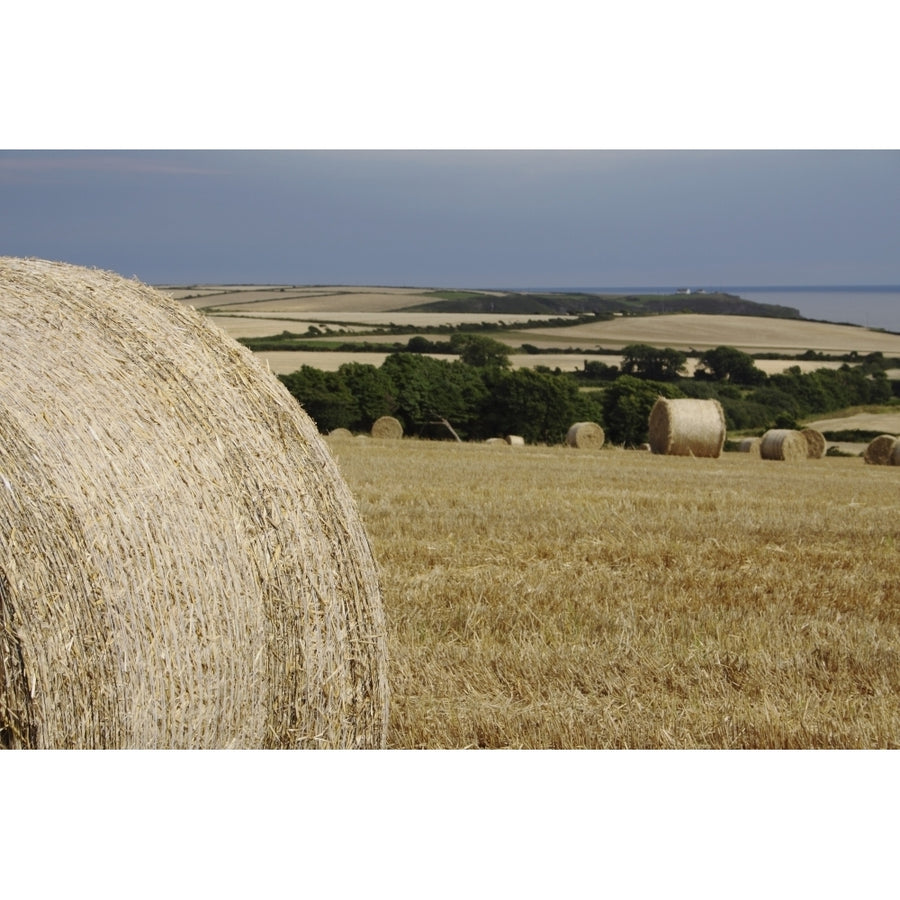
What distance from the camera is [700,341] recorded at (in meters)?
36.5

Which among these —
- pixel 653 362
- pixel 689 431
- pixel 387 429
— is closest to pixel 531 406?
pixel 387 429

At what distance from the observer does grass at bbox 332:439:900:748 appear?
14.7ft

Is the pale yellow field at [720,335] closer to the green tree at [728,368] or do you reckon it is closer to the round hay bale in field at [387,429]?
the green tree at [728,368]

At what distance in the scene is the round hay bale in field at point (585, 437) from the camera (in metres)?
24.1

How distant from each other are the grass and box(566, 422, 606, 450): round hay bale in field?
1224 centimetres

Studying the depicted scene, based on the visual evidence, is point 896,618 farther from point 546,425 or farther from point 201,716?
point 546,425

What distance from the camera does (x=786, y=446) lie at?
22.4 meters

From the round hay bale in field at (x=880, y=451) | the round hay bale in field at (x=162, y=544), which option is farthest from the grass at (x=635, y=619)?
the round hay bale in field at (x=880, y=451)

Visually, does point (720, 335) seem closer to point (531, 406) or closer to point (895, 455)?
point (531, 406)

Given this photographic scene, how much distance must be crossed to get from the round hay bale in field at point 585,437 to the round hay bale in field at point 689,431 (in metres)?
2.70

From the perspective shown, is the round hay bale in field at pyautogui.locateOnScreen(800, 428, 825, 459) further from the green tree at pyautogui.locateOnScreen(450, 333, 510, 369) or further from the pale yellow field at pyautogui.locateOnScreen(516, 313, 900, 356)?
the pale yellow field at pyautogui.locateOnScreen(516, 313, 900, 356)

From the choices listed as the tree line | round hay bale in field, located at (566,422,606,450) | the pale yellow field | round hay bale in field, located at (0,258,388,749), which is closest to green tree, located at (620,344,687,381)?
the tree line

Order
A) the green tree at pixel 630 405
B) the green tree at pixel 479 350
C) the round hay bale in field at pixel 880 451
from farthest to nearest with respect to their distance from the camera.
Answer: the green tree at pixel 479 350
the green tree at pixel 630 405
the round hay bale in field at pixel 880 451

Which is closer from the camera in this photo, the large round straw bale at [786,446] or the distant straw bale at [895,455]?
the large round straw bale at [786,446]
